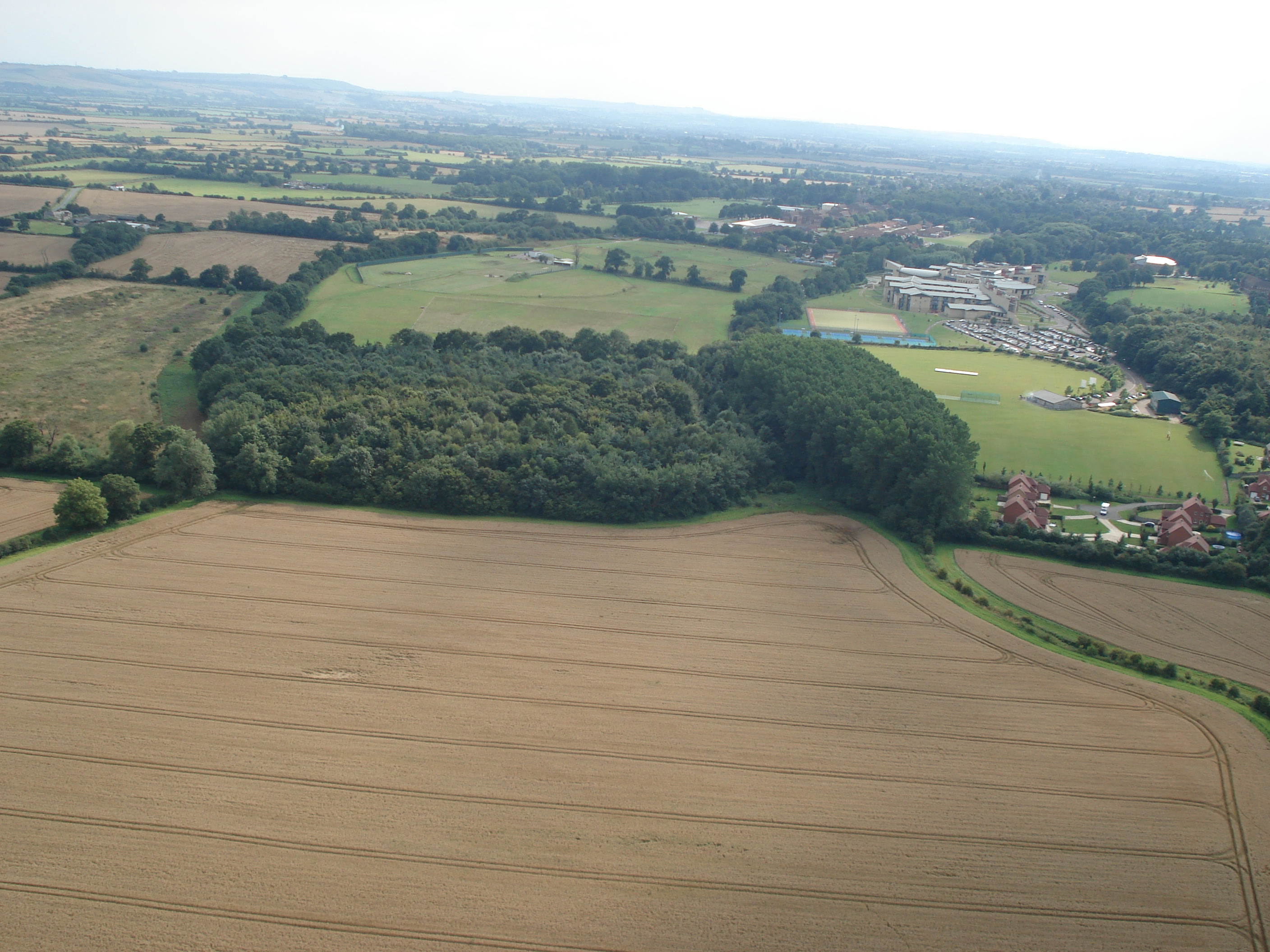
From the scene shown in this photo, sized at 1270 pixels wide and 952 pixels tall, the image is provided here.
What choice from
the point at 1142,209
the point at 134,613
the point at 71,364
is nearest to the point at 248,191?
the point at 71,364

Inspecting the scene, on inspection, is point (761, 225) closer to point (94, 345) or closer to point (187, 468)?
point (94, 345)

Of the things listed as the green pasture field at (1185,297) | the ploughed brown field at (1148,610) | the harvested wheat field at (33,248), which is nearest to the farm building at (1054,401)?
the ploughed brown field at (1148,610)

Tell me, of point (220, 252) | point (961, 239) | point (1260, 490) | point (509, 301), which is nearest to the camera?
point (1260, 490)

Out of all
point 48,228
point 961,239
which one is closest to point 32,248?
point 48,228

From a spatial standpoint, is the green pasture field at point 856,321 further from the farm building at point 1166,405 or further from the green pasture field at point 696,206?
the green pasture field at point 696,206

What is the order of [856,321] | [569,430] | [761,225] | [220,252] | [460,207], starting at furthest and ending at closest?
[761,225] → [460,207] → [220,252] → [856,321] → [569,430]

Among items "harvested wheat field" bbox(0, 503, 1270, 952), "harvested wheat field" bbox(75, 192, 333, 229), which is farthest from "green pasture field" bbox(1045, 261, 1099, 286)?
"harvested wheat field" bbox(75, 192, 333, 229)

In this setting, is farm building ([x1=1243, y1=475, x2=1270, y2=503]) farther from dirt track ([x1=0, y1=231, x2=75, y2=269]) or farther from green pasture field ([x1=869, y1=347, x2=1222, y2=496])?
dirt track ([x1=0, y1=231, x2=75, y2=269])
